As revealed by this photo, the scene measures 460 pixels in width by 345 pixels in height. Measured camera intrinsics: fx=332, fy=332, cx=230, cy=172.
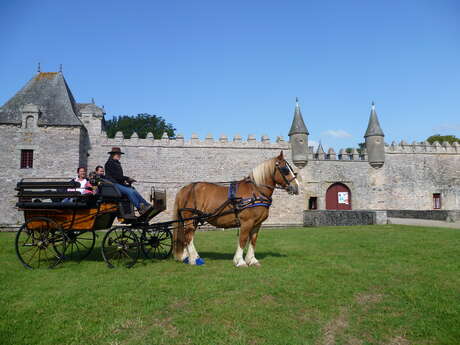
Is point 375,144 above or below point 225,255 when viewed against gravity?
above

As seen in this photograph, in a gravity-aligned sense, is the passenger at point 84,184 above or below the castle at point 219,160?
below

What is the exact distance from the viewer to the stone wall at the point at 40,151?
1867 cm

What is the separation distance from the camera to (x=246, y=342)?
10.6 ft

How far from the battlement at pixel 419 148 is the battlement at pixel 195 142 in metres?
8.68

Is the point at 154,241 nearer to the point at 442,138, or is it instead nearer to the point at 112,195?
the point at 112,195

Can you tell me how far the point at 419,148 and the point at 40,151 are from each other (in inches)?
1065

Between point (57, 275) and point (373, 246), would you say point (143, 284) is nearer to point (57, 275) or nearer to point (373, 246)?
point (57, 275)

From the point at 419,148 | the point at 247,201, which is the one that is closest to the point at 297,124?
the point at 419,148

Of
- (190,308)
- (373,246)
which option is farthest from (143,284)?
(373,246)

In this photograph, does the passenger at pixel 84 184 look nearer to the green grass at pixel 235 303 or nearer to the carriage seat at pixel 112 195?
the carriage seat at pixel 112 195

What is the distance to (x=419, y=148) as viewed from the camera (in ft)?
86.9

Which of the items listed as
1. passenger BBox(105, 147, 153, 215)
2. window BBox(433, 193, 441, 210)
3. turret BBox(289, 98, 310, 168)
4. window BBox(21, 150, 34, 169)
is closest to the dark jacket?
passenger BBox(105, 147, 153, 215)

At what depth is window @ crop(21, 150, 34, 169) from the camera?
62.1 ft

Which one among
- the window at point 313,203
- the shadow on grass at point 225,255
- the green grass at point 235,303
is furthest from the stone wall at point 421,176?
the green grass at point 235,303
